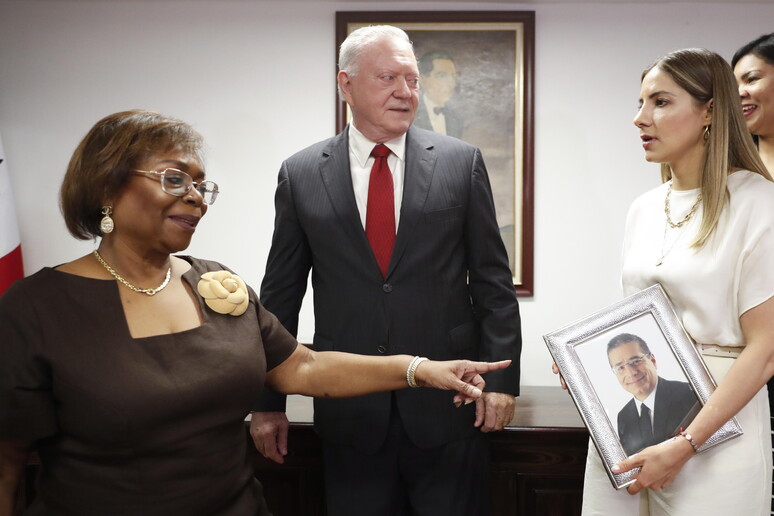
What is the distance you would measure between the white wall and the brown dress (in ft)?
6.51

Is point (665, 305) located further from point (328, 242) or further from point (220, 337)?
point (220, 337)

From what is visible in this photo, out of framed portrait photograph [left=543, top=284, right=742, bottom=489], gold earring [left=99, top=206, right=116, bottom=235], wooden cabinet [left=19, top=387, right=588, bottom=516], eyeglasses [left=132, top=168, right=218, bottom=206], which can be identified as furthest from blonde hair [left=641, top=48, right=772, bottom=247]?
gold earring [left=99, top=206, right=116, bottom=235]

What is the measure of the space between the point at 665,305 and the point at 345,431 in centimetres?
95

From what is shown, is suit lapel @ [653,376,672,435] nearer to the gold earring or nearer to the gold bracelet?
the gold bracelet

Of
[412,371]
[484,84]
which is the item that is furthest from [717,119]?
[484,84]

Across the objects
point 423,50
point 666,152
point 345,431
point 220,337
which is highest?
point 423,50

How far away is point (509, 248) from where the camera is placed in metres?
3.49

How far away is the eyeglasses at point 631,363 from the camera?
6.02 feet

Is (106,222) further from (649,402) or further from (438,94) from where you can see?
(438,94)

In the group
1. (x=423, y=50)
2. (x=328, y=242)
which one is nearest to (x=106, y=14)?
(x=423, y=50)

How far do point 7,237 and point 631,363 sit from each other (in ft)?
9.15

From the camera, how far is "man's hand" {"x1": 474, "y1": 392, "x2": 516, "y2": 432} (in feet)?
6.93

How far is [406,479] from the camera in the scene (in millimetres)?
2158

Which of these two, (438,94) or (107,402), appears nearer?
(107,402)
